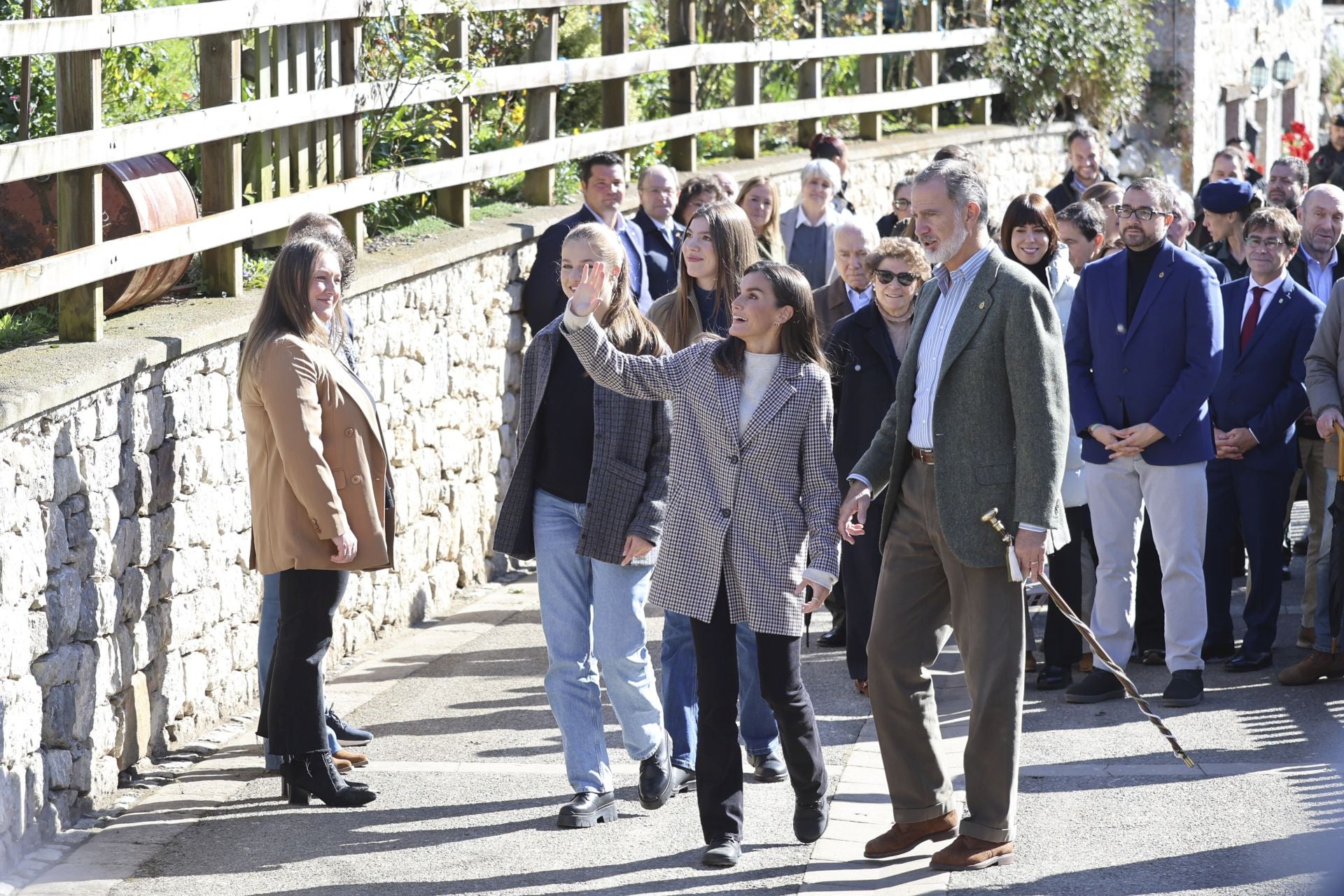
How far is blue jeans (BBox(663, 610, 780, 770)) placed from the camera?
18.7 ft

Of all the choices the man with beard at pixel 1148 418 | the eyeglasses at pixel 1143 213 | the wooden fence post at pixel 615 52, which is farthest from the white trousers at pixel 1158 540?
the wooden fence post at pixel 615 52

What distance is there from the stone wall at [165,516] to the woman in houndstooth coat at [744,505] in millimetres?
1647

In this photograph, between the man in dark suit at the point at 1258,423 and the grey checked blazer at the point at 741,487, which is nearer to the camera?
the grey checked blazer at the point at 741,487

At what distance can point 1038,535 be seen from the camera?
474 cm

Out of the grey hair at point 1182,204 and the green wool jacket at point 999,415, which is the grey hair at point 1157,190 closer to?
the grey hair at point 1182,204

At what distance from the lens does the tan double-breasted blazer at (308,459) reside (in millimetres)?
5418

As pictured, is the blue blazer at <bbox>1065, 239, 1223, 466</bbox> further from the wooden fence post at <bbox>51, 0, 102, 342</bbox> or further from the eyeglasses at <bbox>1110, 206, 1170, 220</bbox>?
the wooden fence post at <bbox>51, 0, 102, 342</bbox>

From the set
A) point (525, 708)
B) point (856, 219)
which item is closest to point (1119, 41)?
point (856, 219)

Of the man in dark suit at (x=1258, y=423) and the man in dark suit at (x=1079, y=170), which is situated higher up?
the man in dark suit at (x=1079, y=170)

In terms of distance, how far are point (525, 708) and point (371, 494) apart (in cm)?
143

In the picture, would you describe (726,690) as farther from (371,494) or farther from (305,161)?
(305,161)

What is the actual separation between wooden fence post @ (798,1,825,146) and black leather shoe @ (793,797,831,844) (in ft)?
30.7

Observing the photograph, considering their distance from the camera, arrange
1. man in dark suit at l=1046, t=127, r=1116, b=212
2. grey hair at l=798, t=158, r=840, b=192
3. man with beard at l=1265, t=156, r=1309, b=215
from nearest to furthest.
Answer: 1. grey hair at l=798, t=158, r=840, b=192
2. man with beard at l=1265, t=156, r=1309, b=215
3. man in dark suit at l=1046, t=127, r=1116, b=212

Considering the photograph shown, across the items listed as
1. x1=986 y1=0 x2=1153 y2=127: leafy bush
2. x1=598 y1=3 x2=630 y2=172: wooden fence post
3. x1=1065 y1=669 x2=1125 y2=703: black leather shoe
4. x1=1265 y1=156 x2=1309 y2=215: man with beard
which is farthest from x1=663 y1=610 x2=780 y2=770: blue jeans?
x1=986 y1=0 x2=1153 y2=127: leafy bush
